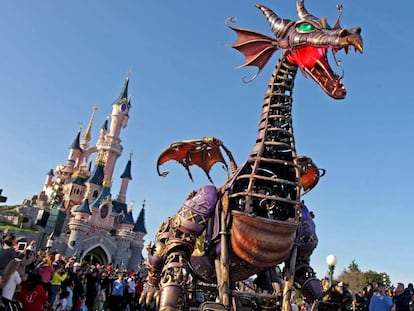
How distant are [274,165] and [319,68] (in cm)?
139

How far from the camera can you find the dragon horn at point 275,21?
18.9 ft

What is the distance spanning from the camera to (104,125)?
62.9 meters

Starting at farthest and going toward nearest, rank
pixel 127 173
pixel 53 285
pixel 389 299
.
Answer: pixel 127 173
pixel 53 285
pixel 389 299

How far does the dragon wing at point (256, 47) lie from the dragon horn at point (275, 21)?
0.56ft

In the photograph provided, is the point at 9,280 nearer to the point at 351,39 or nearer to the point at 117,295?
the point at 351,39

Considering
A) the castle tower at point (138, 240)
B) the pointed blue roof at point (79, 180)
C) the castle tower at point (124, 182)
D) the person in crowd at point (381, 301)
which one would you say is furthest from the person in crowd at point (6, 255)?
the pointed blue roof at point (79, 180)

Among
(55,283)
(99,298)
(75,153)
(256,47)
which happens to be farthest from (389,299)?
(75,153)

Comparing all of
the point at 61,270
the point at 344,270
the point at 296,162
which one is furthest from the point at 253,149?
the point at 344,270

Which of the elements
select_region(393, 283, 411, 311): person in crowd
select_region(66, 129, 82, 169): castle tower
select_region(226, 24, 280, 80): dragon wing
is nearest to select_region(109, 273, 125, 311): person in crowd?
select_region(393, 283, 411, 311): person in crowd

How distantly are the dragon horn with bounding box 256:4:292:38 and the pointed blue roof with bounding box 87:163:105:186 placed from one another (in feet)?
144

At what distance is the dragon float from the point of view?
488 cm

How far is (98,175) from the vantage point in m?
48.3

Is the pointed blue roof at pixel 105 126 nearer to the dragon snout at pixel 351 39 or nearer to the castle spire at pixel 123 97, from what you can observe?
the castle spire at pixel 123 97

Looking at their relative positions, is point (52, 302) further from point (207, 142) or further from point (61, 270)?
point (207, 142)
